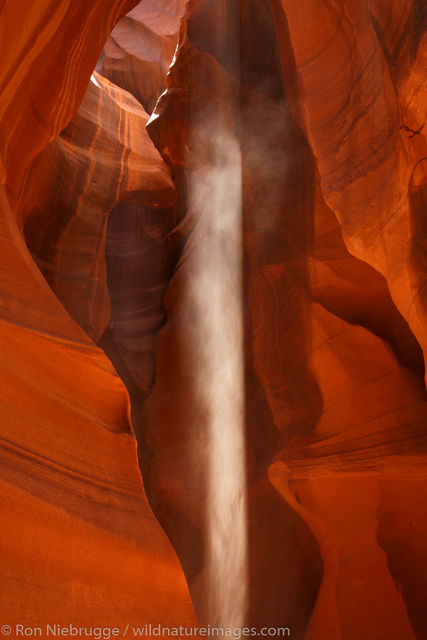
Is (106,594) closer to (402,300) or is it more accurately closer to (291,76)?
(402,300)

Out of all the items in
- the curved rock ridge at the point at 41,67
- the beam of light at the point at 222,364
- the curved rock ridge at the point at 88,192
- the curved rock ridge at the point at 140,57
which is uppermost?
the curved rock ridge at the point at 41,67

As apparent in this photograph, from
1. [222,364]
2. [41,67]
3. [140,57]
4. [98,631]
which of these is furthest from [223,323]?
[140,57]

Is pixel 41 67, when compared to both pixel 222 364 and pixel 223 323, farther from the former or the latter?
pixel 222 364

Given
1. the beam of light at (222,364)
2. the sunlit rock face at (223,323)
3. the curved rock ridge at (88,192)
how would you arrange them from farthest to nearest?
the curved rock ridge at (88,192)
the beam of light at (222,364)
the sunlit rock face at (223,323)

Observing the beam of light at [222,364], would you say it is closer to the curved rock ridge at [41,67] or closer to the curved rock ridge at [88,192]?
the curved rock ridge at [88,192]

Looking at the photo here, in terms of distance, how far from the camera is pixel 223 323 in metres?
5.74

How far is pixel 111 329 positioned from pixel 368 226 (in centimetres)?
357

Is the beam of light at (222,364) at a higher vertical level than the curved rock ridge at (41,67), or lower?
lower

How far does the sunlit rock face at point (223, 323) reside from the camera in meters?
2.14

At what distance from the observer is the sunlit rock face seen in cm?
214

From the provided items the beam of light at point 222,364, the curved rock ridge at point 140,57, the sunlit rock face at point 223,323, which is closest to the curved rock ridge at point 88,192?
the sunlit rock face at point 223,323

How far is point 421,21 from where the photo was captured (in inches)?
130

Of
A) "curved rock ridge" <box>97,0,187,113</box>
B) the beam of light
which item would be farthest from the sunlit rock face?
"curved rock ridge" <box>97,0,187,113</box>

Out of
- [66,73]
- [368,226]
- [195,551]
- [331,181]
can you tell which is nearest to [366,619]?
[195,551]
